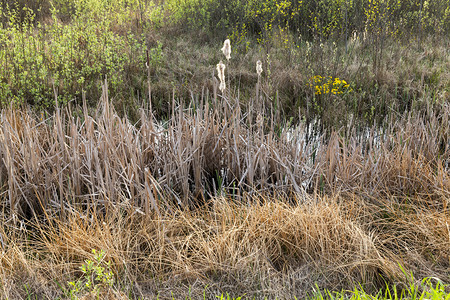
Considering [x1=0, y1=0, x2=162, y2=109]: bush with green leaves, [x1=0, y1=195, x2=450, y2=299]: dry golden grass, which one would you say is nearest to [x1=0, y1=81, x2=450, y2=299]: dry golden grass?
[x1=0, y1=195, x2=450, y2=299]: dry golden grass

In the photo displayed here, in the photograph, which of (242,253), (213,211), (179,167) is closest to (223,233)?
(242,253)

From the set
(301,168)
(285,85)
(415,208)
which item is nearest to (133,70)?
(285,85)

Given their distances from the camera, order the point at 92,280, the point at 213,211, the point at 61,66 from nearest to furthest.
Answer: the point at 92,280, the point at 213,211, the point at 61,66

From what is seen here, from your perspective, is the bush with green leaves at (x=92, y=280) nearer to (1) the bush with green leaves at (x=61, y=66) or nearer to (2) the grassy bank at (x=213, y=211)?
(2) the grassy bank at (x=213, y=211)

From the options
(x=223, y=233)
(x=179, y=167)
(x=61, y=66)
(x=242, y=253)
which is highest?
(x=61, y=66)

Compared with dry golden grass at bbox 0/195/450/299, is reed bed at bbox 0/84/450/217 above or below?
above

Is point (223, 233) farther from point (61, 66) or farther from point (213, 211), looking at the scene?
point (61, 66)

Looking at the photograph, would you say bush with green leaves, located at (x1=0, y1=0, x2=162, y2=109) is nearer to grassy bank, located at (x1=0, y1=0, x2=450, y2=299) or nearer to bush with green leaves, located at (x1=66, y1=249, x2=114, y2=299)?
grassy bank, located at (x1=0, y1=0, x2=450, y2=299)

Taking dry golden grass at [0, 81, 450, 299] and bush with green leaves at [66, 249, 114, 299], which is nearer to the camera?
bush with green leaves at [66, 249, 114, 299]

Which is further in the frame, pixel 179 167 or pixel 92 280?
pixel 179 167

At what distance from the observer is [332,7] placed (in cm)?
707

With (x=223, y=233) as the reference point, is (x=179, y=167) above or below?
above

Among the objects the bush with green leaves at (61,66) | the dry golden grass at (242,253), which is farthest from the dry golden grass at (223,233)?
the bush with green leaves at (61,66)

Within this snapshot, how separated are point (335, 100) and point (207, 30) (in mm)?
3417
